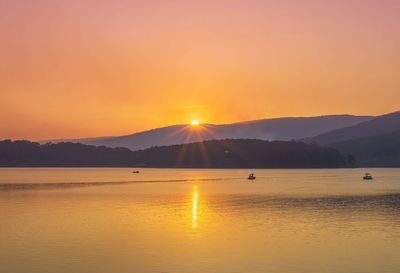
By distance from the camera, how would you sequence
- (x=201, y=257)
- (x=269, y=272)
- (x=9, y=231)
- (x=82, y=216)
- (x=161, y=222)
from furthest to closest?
(x=82, y=216), (x=161, y=222), (x=9, y=231), (x=201, y=257), (x=269, y=272)

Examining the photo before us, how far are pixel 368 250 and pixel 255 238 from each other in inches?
468

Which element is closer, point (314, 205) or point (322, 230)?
point (322, 230)

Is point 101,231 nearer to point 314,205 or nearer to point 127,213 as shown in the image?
point 127,213

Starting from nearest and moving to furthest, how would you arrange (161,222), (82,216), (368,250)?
(368,250)
(161,222)
(82,216)

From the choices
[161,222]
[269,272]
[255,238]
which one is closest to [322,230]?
[255,238]

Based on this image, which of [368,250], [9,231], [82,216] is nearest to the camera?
[368,250]

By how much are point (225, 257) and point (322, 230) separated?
2055cm

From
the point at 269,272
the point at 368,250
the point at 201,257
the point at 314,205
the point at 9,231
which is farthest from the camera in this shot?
the point at 314,205

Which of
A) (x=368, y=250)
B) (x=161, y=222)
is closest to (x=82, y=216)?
(x=161, y=222)

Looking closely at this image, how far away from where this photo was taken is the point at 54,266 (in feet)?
138

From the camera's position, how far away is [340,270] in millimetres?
41062

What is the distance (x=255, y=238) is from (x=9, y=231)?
2608 centimetres

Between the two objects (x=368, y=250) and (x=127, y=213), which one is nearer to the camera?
(x=368, y=250)

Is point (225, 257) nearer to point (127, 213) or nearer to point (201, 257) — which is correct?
point (201, 257)
